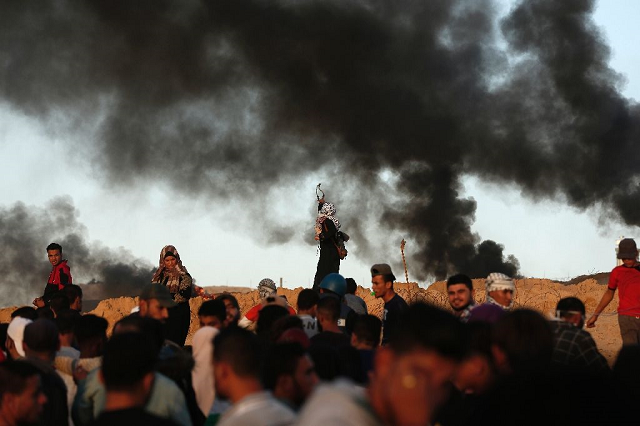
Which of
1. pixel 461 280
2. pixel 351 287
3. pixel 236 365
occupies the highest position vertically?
pixel 351 287

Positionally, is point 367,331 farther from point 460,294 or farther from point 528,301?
point 528,301

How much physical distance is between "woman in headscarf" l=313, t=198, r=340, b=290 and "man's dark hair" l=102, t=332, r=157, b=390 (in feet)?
33.2

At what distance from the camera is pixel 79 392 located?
17.9 ft

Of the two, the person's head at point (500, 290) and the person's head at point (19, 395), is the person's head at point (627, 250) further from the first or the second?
the person's head at point (19, 395)

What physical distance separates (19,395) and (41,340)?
3.41ft

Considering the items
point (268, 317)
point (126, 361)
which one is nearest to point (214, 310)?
point (268, 317)

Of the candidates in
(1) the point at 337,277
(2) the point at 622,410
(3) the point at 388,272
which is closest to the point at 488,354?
(2) the point at 622,410

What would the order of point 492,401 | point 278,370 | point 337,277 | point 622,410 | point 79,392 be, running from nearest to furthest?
point 622,410 < point 492,401 < point 278,370 < point 79,392 < point 337,277

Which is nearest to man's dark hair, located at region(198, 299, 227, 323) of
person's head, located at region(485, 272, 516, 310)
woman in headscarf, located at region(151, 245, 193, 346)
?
person's head, located at region(485, 272, 516, 310)

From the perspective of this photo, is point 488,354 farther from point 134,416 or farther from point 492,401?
point 492,401

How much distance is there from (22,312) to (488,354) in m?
4.80

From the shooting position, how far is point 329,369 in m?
5.25

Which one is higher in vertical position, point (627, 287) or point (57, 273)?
point (57, 273)

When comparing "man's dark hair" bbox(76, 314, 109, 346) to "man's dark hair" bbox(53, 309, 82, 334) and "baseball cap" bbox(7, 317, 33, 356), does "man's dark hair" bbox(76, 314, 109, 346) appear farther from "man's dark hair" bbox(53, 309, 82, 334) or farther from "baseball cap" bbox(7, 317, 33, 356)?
"baseball cap" bbox(7, 317, 33, 356)
